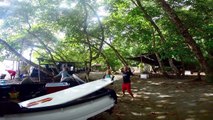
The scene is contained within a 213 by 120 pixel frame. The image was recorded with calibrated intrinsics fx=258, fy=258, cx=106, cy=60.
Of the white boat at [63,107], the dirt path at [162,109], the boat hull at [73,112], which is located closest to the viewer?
the white boat at [63,107]

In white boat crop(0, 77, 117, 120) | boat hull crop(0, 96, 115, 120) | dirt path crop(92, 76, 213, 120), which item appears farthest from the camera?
dirt path crop(92, 76, 213, 120)

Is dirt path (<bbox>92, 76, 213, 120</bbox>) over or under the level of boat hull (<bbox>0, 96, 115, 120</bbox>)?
under

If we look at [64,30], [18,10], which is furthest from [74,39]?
[18,10]

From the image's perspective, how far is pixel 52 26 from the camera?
2042 cm

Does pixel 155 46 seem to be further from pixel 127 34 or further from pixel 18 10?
pixel 18 10

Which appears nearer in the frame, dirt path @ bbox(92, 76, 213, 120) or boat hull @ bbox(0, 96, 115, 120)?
boat hull @ bbox(0, 96, 115, 120)

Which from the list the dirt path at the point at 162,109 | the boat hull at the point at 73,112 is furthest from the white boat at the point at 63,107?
the dirt path at the point at 162,109

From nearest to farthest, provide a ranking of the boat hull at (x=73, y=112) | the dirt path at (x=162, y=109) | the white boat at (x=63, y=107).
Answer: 1. the white boat at (x=63, y=107)
2. the boat hull at (x=73, y=112)
3. the dirt path at (x=162, y=109)

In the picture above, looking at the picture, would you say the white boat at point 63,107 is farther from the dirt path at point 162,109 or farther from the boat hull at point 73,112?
the dirt path at point 162,109

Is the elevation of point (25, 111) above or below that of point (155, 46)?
below

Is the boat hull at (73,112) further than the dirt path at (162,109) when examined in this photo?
No

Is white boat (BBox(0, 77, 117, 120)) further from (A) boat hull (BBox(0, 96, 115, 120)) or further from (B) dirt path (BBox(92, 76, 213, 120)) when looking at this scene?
(B) dirt path (BBox(92, 76, 213, 120))

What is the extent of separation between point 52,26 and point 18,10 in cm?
357

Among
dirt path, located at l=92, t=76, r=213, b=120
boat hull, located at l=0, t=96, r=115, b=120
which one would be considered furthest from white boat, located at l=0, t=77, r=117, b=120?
dirt path, located at l=92, t=76, r=213, b=120
